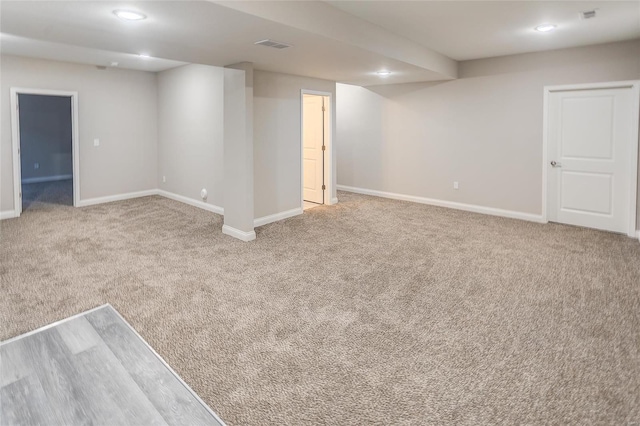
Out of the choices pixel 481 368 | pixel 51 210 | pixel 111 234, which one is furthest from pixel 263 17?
pixel 51 210

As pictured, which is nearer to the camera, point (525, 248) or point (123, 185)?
point (525, 248)

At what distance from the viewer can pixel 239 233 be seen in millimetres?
5141

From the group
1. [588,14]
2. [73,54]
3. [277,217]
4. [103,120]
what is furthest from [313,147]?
[588,14]

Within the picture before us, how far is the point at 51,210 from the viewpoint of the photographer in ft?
21.6

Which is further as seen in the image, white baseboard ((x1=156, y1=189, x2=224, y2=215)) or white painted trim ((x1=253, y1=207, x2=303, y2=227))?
white baseboard ((x1=156, y1=189, x2=224, y2=215))

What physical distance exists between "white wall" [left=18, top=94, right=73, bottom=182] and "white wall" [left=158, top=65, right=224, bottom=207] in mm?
3463

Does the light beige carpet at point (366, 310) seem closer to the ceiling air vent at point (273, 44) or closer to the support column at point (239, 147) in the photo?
the support column at point (239, 147)

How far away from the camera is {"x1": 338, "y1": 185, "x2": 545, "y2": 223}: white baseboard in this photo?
6.04 m

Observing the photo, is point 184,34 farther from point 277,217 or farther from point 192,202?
point 192,202

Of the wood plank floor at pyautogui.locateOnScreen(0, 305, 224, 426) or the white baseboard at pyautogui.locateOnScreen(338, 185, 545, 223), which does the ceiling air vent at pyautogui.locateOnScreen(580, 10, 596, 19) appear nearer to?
the white baseboard at pyautogui.locateOnScreen(338, 185, 545, 223)

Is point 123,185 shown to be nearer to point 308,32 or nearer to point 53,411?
point 308,32

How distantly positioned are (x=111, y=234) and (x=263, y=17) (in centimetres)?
375

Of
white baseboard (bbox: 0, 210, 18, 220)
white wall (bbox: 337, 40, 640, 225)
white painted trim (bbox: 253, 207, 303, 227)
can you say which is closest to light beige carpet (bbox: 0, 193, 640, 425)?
white painted trim (bbox: 253, 207, 303, 227)

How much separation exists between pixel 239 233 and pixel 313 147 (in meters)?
2.85
